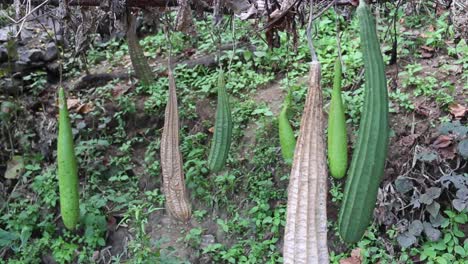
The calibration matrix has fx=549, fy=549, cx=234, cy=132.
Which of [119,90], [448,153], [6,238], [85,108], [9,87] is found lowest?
[6,238]

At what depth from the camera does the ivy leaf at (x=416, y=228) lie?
2.44 metres

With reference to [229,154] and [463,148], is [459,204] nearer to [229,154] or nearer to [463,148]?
[463,148]

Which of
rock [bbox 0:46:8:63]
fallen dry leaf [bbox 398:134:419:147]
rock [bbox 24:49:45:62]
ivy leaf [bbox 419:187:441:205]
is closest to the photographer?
ivy leaf [bbox 419:187:441:205]

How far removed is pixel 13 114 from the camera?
142 inches

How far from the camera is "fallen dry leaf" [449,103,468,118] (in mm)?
2664

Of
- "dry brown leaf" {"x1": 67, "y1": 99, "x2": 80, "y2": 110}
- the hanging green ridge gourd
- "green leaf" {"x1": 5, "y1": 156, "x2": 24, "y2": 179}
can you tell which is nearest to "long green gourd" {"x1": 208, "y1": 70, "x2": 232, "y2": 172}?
the hanging green ridge gourd

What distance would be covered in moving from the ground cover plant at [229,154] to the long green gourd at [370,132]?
3.21ft

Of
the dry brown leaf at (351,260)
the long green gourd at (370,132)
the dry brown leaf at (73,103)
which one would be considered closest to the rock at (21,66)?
the dry brown leaf at (73,103)

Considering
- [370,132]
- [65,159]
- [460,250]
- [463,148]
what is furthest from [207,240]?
[370,132]

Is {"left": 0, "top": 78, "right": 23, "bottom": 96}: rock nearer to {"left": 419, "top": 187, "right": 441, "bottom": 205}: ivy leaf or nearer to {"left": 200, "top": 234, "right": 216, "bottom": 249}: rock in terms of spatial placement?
{"left": 200, "top": 234, "right": 216, "bottom": 249}: rock

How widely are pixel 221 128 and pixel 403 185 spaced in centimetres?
140

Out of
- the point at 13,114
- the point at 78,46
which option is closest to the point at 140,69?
the point at 13,114

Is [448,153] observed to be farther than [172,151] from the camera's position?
Yes

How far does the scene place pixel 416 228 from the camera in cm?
245
